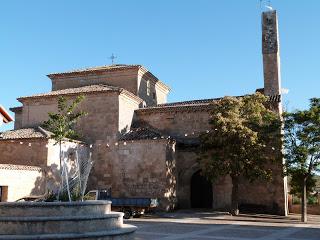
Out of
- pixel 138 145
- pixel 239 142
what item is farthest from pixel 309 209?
pixel 138 145

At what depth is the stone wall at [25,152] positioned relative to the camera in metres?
22.6

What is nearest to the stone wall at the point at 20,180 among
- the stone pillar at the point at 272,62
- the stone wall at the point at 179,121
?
the stone wall at the point at 179,121

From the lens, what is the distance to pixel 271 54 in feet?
89.4

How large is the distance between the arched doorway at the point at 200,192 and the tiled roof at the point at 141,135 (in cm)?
385

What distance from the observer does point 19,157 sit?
23.2m

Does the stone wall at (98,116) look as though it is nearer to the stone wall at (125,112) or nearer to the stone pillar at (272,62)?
the stone wall at (125,112)

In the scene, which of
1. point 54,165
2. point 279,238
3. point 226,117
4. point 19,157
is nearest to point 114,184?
point 54,165

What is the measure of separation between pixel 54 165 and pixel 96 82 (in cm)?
963

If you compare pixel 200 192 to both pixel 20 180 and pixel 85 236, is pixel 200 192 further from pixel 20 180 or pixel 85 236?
pixel 85 236

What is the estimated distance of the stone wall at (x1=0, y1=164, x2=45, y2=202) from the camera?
65.1 feet

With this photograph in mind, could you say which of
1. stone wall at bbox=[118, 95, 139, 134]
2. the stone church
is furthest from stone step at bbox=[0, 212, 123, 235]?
stone wall at bbox=[118, 95, 139, 134]

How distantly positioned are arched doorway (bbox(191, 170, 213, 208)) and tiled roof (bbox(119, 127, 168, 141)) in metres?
3.85

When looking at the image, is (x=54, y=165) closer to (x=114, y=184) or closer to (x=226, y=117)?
(x=114, y=184)

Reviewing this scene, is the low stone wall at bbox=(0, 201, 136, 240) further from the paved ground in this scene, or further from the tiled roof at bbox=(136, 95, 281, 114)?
the tiled roof at bbox=(136, 95, 281, 114)
